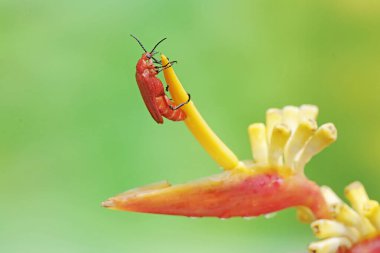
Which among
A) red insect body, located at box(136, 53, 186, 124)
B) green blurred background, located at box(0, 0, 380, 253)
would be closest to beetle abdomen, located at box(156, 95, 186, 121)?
red insect body, located at box(136, 53, 186, 124)

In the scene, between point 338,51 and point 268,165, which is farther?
point 338,51

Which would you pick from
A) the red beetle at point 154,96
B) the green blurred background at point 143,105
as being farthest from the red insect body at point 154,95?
the green blurred background at point 143,105

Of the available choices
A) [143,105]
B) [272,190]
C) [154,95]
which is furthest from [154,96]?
[143,105]

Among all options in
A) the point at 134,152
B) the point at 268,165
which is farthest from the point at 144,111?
the point at 268,165

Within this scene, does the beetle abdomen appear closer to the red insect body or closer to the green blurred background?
the red insect body

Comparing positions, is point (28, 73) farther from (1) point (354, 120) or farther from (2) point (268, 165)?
(2) point (268, 165)

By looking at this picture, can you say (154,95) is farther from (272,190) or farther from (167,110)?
(272,190)
